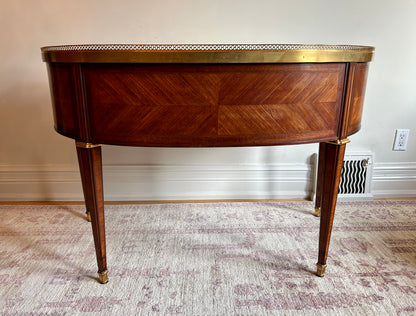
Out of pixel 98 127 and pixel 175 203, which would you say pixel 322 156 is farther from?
pixel 98 127

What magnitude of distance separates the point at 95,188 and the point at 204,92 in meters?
0.54

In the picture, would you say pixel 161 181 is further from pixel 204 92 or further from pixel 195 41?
pixel 204 92

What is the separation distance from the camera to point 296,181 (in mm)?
2002

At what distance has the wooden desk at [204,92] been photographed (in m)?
0.95

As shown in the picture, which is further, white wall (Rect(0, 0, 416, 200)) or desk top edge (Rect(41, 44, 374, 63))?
white wall (Rect(0, 0, 416, 200))

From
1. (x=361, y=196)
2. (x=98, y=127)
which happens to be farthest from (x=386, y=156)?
(x=98, y=127)

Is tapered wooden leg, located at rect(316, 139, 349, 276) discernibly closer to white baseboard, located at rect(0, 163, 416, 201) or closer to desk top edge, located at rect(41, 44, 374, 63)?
desk top edge, located at rect(41, 44, 374, 63)

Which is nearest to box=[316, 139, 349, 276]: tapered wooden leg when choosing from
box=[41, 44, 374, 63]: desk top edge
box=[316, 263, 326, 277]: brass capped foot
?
box=[316, 263, 326, 277]: brass capped foot

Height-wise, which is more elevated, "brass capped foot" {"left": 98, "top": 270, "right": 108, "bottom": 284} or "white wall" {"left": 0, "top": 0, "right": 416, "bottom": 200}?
"white wall" {"left": 0, "top": 0, "right": 416, "bottom": 200}

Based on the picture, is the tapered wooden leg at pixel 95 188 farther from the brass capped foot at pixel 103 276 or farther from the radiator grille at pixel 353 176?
the radiator grille at pixel 353 176

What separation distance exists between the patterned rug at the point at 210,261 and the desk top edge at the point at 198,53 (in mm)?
839

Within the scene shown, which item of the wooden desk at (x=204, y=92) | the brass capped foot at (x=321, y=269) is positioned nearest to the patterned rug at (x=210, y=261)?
the brass capped foot at (x=321, y=269)

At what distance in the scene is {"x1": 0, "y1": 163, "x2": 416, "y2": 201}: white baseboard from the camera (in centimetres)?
195

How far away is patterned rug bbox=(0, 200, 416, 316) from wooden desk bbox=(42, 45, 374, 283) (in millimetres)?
575
